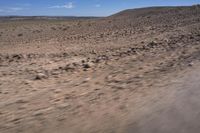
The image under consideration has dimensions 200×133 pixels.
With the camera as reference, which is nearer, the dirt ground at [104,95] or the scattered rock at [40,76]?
the dirt ground at [104,95]

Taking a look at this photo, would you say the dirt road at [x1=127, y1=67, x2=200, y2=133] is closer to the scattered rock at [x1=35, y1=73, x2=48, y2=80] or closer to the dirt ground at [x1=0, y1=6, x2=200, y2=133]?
the dirt ground at [x1=0, y1=6, x2=200, y2=133]

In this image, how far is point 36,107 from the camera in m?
4.75

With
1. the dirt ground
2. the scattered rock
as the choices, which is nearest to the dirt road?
the dirt ground

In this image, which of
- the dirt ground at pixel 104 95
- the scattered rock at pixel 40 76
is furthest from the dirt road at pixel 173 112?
the scattered rock at pixel 40 76

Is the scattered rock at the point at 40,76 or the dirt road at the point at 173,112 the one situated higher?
the scattered rock at the point at 40,76

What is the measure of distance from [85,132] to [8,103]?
63.9 inches

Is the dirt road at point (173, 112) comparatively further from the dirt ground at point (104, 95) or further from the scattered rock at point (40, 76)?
the scattered rock at point (40, 76)

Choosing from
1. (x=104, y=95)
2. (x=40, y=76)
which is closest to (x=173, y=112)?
(x=104, y=95)

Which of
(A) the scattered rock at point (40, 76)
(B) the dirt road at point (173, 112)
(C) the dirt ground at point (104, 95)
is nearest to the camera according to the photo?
(B) the dirt road at point (173, 112)

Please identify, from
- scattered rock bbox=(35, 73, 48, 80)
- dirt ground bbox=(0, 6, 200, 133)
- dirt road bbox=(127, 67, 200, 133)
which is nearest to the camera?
dirt road bbox=(127, 67, 200, 133)

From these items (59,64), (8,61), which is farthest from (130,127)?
(8,61)

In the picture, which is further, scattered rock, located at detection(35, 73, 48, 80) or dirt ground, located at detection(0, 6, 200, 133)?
scattered rock, located at detection(35, 73, 48, 80)

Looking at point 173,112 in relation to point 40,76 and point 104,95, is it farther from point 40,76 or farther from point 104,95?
point 40,76

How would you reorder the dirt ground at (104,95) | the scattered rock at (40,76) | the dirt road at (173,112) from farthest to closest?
the scattered rock at (40,76)
the dirt ground at (104,95)
the dirt road at (173,112)
